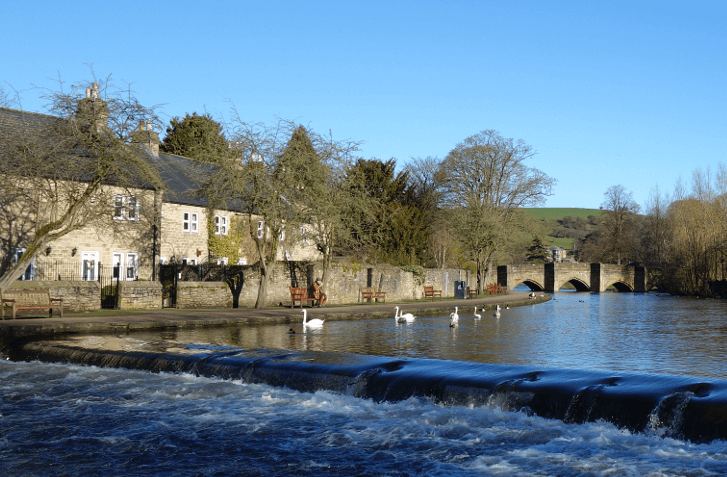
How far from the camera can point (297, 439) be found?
337 inches

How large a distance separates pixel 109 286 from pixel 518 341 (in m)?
18.1

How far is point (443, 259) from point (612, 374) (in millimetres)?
41155

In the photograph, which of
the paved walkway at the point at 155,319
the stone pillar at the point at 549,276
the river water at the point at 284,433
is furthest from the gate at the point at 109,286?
the stone pillar at the point at 549,276

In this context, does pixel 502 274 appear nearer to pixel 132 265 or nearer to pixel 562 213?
pixel 132 265

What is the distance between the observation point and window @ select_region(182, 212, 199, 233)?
35875 millimetres

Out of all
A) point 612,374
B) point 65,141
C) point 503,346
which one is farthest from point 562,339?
point 65,141

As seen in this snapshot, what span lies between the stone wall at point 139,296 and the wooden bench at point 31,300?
3248 millimetres

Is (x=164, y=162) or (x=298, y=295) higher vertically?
(x=164, y=162)

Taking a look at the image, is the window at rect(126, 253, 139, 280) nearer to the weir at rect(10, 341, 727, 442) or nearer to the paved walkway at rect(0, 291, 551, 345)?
the paved walkway at rect(0, 291, 551, 345)

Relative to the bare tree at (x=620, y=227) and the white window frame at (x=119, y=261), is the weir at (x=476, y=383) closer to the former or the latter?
the white window frame at (x=119, y=261)

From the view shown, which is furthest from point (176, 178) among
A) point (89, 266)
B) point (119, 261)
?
point (89, 266)

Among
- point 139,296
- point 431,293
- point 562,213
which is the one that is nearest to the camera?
point 139,296

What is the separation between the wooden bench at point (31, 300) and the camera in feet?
65.2

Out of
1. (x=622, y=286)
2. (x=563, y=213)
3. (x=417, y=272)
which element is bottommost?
(x=622, y=286)
